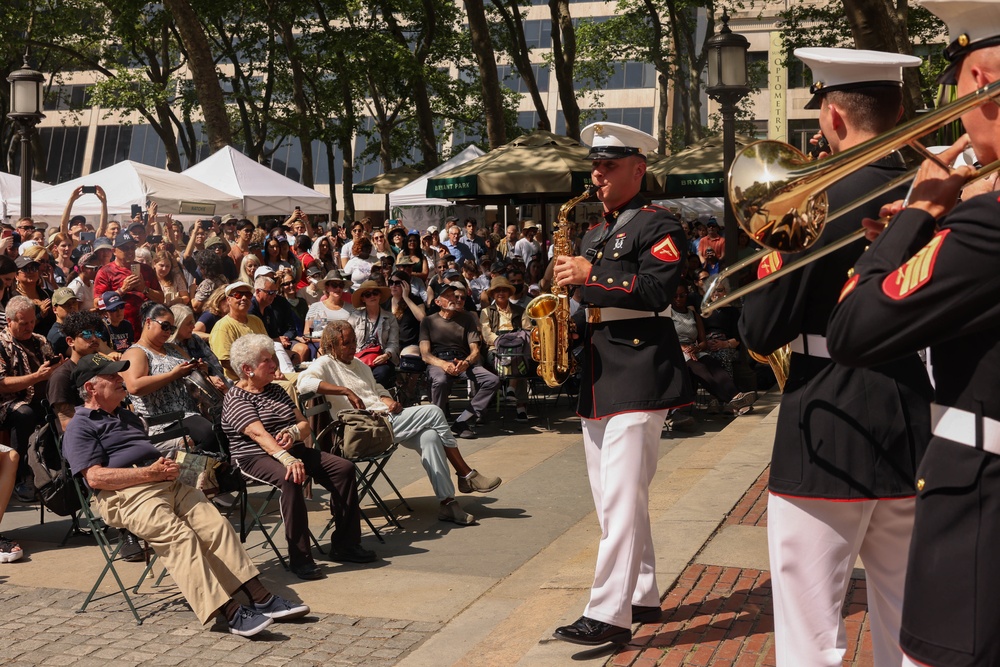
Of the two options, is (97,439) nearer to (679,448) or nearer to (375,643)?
(375,643)

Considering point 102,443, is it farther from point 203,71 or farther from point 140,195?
point 203,71

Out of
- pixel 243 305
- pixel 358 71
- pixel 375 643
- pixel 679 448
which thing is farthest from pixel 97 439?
pixel 358 71

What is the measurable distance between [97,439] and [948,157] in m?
4.95

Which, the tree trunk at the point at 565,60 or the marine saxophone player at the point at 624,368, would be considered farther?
the tree trunk at the point at 565,60

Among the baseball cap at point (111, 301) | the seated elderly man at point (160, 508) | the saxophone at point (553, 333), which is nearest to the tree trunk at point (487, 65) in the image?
the baseball cap at point (111, 301)

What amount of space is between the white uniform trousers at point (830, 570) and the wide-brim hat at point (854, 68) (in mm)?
1131

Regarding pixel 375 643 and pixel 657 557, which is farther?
pixel 657 557

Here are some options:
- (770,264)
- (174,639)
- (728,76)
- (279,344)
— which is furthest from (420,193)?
(770,264)

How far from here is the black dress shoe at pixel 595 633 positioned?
4.75 m

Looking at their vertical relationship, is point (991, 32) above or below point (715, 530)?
above

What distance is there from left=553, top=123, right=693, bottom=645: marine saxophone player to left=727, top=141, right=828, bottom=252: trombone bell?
2062 millimetres

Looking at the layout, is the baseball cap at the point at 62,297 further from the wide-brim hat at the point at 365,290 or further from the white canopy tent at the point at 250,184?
the white canopy tent at the point at 250,184

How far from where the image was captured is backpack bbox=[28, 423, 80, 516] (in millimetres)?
7242

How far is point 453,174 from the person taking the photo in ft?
52.4
